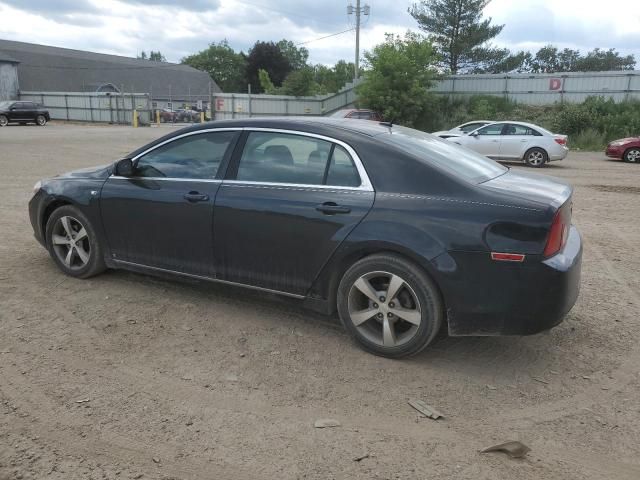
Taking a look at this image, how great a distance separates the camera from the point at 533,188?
3.83 meters

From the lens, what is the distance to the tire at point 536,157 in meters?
17.2

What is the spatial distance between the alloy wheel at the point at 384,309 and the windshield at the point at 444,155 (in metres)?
0.86

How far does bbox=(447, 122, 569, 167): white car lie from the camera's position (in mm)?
17141

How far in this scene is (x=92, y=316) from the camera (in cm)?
441

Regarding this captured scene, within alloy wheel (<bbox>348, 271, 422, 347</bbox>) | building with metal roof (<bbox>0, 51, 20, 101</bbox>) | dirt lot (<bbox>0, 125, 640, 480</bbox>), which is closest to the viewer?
dirt lot (<bbox>0, 125, 640, 480</bbox>)

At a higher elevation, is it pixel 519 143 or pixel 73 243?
pixel 519 143

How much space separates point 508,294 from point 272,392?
155 centimetres

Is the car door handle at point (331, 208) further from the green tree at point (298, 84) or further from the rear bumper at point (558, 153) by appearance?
the green tree at point (298, 84)

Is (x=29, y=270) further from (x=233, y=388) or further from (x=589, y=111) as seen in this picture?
(x=589, y=111)

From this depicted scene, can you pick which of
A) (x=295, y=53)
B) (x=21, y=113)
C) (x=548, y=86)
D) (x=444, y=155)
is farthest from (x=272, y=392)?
(x=295, y=53)

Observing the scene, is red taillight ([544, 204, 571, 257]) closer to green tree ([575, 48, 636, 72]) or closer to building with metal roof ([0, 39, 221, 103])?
building with metal roof ([0, 39, 221, 103])

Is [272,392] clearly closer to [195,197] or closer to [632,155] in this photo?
[195,197]

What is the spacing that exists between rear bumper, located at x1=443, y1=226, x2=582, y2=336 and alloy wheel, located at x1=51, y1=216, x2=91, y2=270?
3334mm

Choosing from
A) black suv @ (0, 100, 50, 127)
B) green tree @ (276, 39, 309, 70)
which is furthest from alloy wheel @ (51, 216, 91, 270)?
green tree @ (276, 39, 309, 70)
